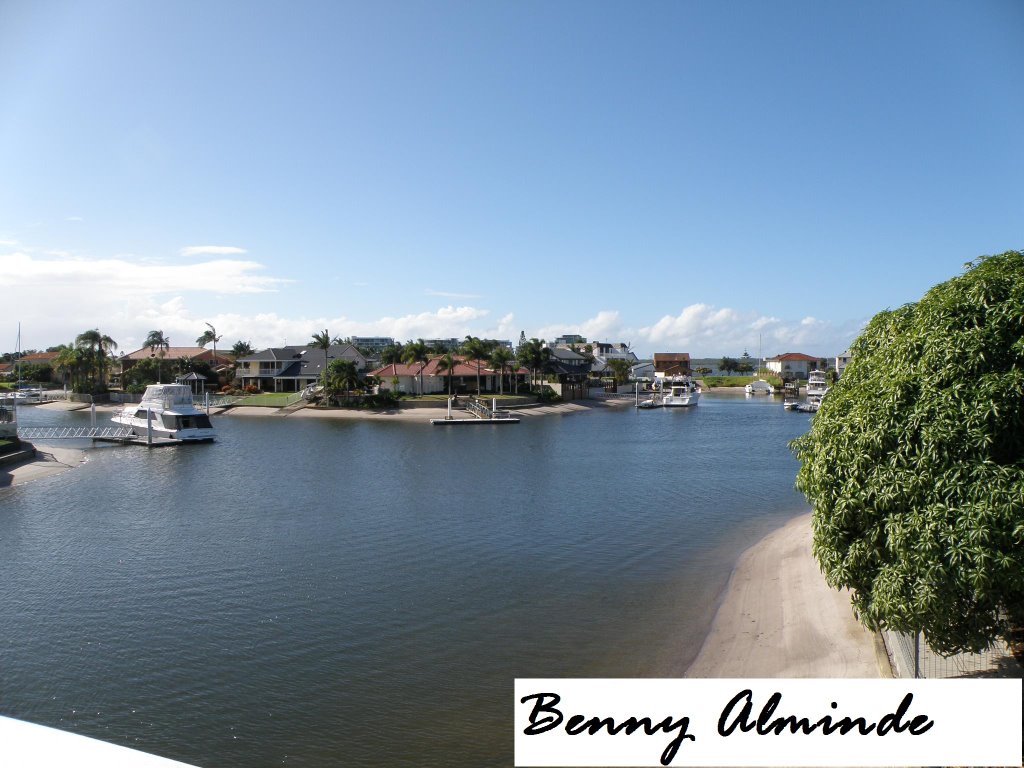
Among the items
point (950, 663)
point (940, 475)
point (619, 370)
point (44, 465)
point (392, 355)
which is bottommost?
point (44, 465)

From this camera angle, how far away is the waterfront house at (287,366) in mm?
111188

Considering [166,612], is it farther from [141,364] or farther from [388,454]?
[141,364]

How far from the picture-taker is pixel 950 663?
13.5 metres

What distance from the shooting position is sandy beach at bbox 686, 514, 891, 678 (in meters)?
15.8

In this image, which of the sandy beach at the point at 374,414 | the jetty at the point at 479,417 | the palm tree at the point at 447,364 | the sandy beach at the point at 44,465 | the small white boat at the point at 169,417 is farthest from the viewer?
the palm tree at the point at 447,364

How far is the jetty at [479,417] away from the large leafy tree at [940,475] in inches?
2715

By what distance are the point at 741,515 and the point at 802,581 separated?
12270mm

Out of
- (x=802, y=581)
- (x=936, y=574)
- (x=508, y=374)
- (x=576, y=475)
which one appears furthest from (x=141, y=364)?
(x=936, y=574)

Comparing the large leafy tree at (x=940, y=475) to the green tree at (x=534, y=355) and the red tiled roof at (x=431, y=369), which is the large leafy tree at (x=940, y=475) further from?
the green tree at (x=534, y=355)

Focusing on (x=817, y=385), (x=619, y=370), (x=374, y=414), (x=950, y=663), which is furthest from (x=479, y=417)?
(x=817, y=385)

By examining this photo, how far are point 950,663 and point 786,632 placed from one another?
5034mm

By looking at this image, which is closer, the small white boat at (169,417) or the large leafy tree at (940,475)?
the large leafy tree at (940,475)

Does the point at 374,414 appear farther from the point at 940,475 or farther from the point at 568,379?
the point at 940,475

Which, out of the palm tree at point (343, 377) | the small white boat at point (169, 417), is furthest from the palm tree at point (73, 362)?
the small white boat at point (169, 417)
